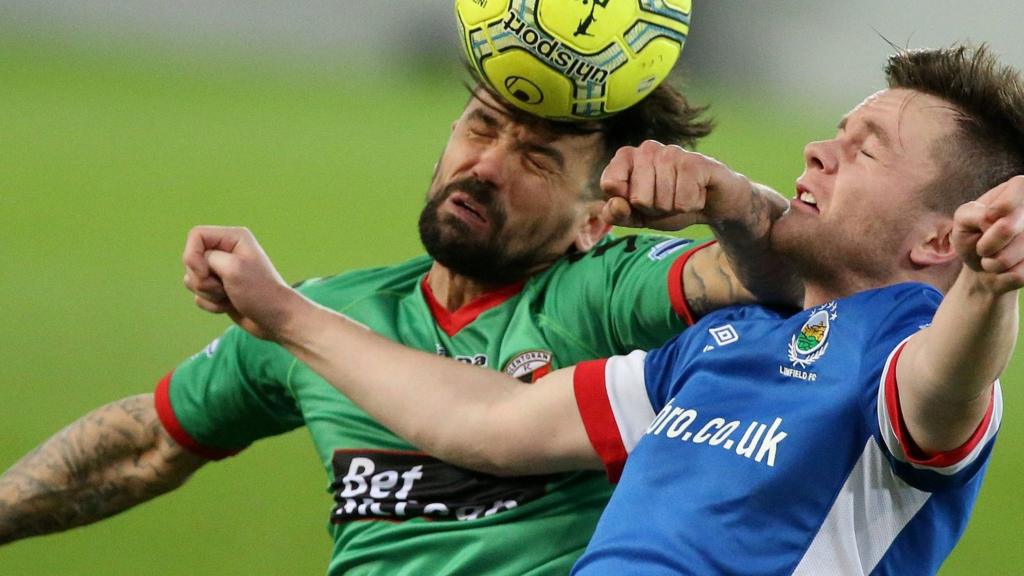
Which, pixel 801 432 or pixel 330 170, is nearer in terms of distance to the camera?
pixel 801 432

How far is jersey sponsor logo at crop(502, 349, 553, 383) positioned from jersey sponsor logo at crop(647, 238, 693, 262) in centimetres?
28

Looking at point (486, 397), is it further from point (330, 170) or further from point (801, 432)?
point (330, 170)

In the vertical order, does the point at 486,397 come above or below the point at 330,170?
above

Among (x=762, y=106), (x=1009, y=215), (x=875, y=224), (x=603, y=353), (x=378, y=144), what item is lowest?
(x=762, y=106)

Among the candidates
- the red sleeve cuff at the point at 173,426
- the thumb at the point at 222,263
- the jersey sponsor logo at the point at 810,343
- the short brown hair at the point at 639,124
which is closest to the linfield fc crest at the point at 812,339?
the jersey sponsor logo at the point at 810,343

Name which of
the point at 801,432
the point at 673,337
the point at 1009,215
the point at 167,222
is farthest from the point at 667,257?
the point at 167,222

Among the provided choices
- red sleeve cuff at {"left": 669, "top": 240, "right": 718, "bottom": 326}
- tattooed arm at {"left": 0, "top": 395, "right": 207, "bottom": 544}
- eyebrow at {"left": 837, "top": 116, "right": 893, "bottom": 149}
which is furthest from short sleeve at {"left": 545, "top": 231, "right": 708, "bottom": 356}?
tattooed arm at {"left": 0, "top": 395, "right": 207, "bottom": 544}

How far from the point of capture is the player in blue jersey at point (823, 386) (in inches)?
88.4

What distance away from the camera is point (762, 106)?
14539mm

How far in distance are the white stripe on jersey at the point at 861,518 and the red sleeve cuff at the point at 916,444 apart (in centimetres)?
12

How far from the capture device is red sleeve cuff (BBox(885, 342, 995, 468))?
2209mm

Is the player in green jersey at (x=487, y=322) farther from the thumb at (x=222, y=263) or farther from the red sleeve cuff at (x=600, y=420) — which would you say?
the thumb at (x=222, y=263)

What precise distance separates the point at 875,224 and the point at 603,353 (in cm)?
75

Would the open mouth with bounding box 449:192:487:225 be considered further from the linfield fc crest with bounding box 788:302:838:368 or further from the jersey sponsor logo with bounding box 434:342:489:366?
the linfield fc crest with bounding box 788:302:838:368
